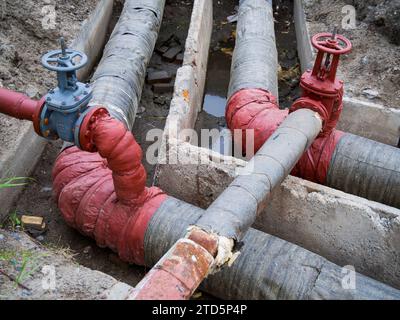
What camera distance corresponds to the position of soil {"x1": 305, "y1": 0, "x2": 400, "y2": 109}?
5.97 metres

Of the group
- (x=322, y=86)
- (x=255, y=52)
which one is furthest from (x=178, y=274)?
(x=255, y=52)

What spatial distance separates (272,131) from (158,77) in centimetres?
293

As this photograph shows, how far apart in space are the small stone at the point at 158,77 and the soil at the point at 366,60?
→ 2.33 m

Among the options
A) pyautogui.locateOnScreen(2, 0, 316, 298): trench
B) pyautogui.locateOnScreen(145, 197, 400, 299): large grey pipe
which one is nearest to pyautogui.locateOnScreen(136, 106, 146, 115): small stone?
pyautogui.locateOnScreen(2, 0, 316, 298): trench

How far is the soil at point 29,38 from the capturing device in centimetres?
544

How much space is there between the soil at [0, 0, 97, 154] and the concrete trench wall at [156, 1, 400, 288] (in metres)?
1.74

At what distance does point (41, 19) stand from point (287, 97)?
12.1ft

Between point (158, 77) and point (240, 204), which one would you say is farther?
point (158, 77)

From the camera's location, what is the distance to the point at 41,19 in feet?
21.6

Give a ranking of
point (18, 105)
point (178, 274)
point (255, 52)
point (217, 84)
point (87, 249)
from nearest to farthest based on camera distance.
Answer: point (178, 274) < point (18, 105) < point (87, 249) < point (255, 52) < point (217, 84)

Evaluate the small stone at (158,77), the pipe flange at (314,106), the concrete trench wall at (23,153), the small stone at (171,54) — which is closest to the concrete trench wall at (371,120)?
the pipe flange at (314,106)

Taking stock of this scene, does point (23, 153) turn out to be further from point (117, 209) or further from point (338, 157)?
point (338, 157)

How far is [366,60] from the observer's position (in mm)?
6449

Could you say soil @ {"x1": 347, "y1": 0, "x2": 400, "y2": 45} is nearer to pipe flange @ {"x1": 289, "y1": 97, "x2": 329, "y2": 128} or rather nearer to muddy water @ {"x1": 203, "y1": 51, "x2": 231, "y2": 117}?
Answer: muddy water @ {"x1": 203, "y1": 51, "x2": 231, "y2": 117}
